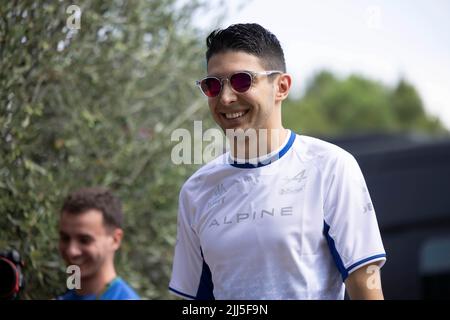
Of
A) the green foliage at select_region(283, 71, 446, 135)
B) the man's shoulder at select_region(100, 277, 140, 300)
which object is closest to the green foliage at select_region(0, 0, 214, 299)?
the man's shoulder at select_region(100, 277, 140, 300)

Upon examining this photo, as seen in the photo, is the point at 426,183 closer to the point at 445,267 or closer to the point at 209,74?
the point at 445,267

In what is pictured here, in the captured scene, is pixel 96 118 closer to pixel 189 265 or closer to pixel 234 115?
pixel 189 265

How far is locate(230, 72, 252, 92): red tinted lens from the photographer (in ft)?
9.53

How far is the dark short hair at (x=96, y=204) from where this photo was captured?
4.35 m

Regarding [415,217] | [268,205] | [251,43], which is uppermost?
[415,217]

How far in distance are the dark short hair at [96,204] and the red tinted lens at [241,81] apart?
1692mm

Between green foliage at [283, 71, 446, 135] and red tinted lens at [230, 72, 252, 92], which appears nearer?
red tinted lens at [230, 72, 252, 92]

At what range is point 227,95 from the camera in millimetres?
2916

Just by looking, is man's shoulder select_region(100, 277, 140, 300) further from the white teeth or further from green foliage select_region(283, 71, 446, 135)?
green foliage select_region(283, 71, 446, 135)

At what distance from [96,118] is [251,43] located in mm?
2379

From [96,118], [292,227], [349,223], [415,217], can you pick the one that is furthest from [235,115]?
[415,217]
